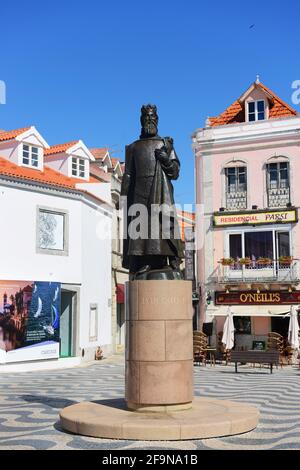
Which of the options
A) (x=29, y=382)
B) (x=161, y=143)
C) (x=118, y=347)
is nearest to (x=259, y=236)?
(x=118, y=347)

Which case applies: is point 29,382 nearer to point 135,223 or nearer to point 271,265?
point 135,223

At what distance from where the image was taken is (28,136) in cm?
2536

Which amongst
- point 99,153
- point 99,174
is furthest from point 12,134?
point 99,153

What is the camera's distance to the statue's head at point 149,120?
10.0 meters

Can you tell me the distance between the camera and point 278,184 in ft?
88.0

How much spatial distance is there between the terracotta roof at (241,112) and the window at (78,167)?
22.5 ft

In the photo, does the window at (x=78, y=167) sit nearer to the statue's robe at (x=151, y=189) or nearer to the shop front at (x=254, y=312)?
the shop front at (x=254, y=312)

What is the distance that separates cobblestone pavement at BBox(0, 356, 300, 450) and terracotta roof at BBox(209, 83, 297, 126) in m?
12.5

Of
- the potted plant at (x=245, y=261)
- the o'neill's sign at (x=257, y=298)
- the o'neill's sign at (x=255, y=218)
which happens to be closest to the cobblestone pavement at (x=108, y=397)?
the o'neill's sign at (x=257, y=298)

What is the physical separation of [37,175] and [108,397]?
1405 centimetres

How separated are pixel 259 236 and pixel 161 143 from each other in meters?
17.8

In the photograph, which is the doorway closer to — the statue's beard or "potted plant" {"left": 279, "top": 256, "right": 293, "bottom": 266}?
"potted plant" {"left": 279, "top": 256, "right": 293, "bottom": 266}

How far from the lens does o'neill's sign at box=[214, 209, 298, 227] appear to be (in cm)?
2627

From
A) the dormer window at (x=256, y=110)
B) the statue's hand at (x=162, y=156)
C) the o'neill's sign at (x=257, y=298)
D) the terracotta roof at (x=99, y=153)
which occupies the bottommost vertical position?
the o'neill's sign at (x=257, y=298)
